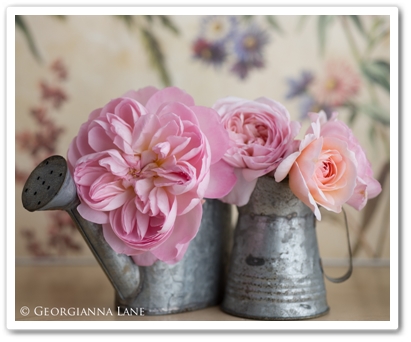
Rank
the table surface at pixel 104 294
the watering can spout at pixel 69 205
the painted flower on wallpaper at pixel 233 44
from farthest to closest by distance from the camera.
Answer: the painted flower on wallpaper at pixel 233 44 < the table surface at pixel 104 294 < the watering can spout at pixel 69 205

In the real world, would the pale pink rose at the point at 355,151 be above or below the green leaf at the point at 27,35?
below

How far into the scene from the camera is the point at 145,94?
60 cm

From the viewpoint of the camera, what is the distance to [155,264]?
62cm

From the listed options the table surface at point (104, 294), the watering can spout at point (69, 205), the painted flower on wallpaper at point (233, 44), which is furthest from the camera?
the painted flower on wallpaper at point (233, 44)

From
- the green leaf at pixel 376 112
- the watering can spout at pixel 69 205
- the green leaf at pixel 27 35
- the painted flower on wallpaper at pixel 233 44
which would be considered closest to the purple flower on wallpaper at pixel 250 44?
the painted flower on wallpaper at pixel 233 44

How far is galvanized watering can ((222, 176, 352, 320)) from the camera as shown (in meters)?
0.60

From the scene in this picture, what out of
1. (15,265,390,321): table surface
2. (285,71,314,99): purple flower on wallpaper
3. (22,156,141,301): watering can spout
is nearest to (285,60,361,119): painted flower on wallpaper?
(285,71,314,99): purple flower on wallpaper

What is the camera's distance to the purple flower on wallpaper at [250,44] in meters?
1.01

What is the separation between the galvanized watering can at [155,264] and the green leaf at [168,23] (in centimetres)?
46

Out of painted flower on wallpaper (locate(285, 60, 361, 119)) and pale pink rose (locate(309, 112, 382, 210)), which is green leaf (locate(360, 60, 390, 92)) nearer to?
painted flower on wallpaper (locate(285, 60, 361, 119))

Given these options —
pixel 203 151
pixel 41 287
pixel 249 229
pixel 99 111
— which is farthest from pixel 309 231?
pixel 41 287

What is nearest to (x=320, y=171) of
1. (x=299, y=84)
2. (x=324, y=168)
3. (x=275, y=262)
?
(x=324, y=168)
